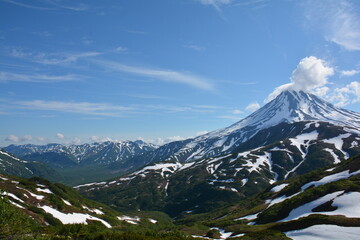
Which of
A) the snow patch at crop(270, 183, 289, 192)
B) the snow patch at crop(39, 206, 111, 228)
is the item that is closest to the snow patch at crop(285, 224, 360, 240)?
the snow patch at crop(39, 206, 111, 228)

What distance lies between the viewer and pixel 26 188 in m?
66.6

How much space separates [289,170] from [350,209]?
6047 inches

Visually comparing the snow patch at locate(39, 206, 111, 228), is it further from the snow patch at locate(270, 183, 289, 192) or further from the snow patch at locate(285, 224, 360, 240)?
the snow patch at locate(270, 183, 289, 192)

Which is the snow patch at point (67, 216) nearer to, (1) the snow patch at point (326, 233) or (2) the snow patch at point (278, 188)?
(1) the snow patch at point (326, 233)

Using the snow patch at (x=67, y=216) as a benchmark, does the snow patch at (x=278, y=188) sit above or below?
below

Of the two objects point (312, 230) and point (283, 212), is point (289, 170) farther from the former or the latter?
point (312, 230)

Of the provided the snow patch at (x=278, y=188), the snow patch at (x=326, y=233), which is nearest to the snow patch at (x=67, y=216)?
the snow patch at (x=326, y=233)

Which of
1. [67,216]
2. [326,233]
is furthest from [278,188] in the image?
[67,216]

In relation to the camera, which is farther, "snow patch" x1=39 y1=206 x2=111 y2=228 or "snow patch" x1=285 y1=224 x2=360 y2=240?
"snow patch" x1=39 y1=206 x2=111 y2=228

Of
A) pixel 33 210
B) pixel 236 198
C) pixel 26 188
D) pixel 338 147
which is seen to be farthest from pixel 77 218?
pixel 338 147

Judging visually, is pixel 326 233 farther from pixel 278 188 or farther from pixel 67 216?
pixel 278 188

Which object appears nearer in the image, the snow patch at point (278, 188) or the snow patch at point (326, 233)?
the snow patch at point (326, 233)

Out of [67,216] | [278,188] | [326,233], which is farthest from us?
[278,188]

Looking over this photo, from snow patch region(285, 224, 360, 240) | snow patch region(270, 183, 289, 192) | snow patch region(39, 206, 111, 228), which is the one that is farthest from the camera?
snow patch region(270, 183, 289, 192)
